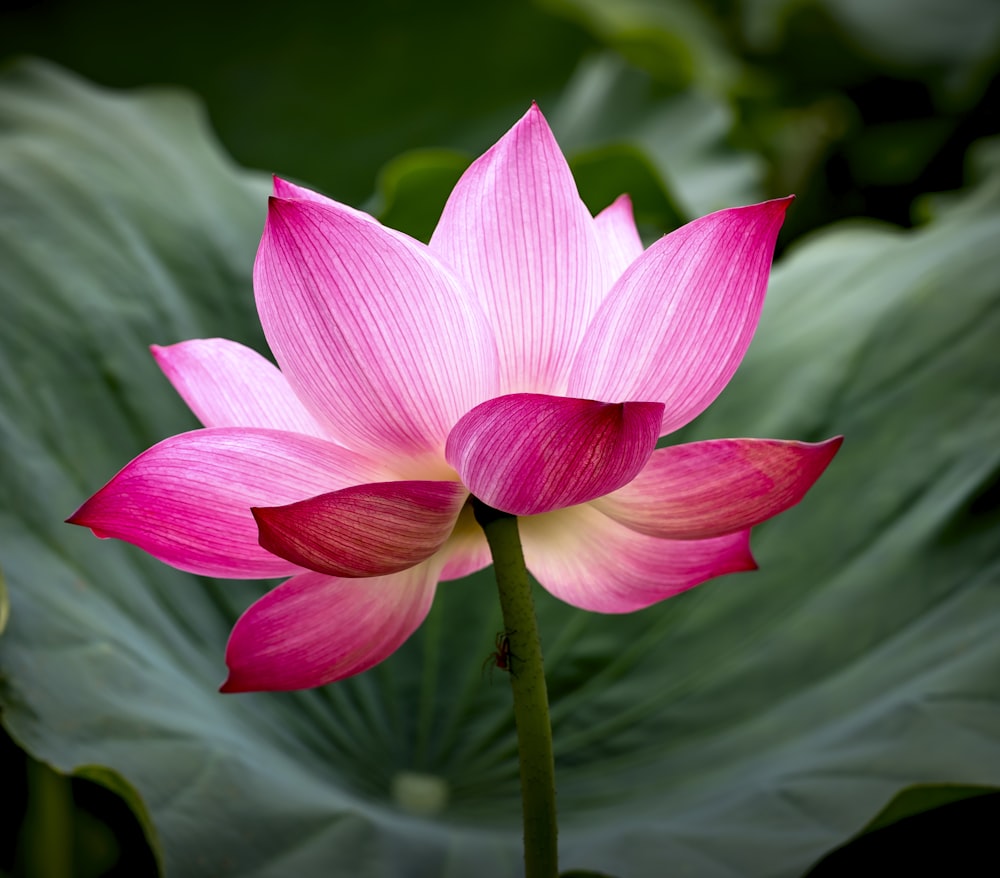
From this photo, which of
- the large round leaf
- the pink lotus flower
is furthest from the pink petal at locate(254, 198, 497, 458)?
the large round leaf

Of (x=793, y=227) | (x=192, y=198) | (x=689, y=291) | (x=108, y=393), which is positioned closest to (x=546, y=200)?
(x=689, y=291)

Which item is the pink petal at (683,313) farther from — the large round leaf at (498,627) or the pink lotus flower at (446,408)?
the large round leaf at (498,627)

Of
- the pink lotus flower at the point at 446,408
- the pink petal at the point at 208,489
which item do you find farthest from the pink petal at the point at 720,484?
the pink petal at the point at 208,489

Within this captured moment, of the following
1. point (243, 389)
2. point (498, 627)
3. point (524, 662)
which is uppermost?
point (243, 389)

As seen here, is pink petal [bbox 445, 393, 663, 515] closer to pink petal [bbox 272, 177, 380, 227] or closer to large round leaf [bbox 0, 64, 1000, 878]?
pink petal [bbox 272, 177, 380, 227]

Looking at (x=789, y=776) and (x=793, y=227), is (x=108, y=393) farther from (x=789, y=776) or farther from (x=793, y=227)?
Result: (x=793, y=227)

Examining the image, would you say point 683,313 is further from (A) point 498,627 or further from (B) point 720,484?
(A) point 498,627

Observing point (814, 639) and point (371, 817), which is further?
point (814, 639)

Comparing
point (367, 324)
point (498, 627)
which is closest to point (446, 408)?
point (367, 324)
